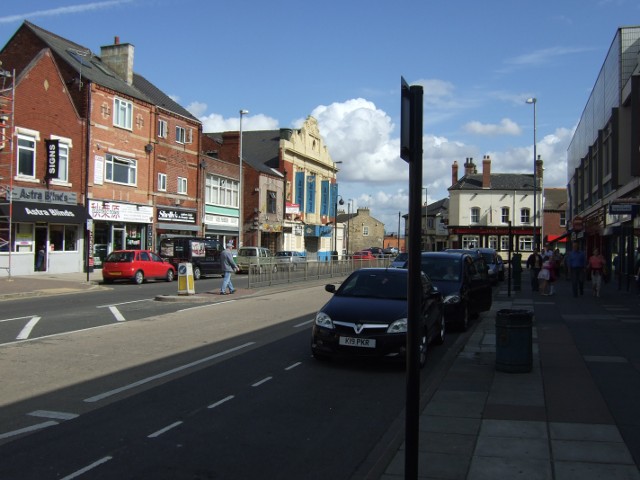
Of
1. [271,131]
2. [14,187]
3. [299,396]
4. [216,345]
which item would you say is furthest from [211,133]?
[299,396]

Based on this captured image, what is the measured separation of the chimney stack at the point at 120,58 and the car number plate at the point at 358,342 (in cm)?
3476

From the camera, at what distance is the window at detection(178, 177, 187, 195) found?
40.8m

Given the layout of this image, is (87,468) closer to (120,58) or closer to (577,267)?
(577,267)

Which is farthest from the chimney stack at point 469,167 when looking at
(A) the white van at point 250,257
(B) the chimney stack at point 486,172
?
(A) the white van at point 250,257

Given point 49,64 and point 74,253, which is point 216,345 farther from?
point 49,64

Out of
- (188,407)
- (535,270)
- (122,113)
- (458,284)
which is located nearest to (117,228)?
(122,113)

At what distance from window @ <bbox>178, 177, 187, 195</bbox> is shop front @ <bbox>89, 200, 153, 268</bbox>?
3819mm

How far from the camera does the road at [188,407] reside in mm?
5129

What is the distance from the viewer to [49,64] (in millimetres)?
30969

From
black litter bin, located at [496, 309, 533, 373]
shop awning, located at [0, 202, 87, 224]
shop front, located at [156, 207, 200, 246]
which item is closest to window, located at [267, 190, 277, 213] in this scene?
shop front, located at [156, 207, 200, 246]

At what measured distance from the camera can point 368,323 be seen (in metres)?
8.81

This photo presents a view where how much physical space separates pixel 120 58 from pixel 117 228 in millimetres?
11893

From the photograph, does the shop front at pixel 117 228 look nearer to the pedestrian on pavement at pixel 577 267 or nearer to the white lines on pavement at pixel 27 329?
the white lines on pavement at pixel 27 329

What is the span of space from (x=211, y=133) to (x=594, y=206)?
3654cm
